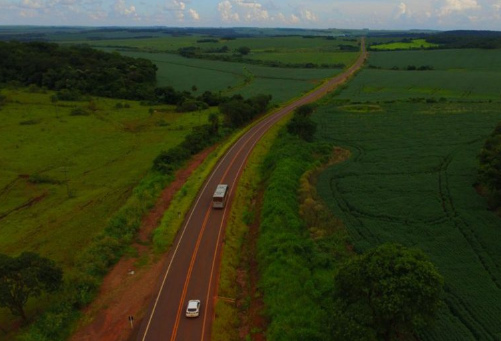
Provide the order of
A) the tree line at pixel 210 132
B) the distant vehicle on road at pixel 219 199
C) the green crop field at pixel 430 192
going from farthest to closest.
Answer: the tree line at pixel 210 132, the distant vehicle on road at pixel 219 199, the green crop field at pixel 430 192

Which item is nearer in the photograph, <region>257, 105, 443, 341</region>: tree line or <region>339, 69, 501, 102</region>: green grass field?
<region>257, 105, 443, 341</region>: tree line

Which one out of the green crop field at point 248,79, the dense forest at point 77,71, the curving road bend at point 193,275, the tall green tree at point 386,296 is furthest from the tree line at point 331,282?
the dense forest at point 77,71

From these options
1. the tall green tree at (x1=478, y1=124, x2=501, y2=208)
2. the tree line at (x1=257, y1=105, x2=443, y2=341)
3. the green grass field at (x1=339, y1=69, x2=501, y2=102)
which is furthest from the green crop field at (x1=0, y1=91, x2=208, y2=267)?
the green grass field at (x1=339, y1=69, x2=501, y2=102)

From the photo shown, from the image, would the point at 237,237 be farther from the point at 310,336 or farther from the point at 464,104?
the point at 464,104

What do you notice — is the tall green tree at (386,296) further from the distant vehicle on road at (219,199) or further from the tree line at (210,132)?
the tree line at (210,132)

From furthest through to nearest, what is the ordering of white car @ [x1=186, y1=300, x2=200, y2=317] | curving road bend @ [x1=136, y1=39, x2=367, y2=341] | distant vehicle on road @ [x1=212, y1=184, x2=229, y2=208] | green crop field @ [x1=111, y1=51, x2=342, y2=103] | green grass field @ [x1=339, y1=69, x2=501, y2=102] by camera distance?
green crop field @ [x1=111, y1=51, x2=342, y2=103] → green grass field @ [x1=339, y1=69, x2=501, y2=102] → distant vehicle on road @ [x1=212, y1=184, x2=229, y2=208] → white car @ [x1=186, y1=300, x2=200, y2=317] → curving road bend @ [x1=136, y1=39, x2=367, y2=341]

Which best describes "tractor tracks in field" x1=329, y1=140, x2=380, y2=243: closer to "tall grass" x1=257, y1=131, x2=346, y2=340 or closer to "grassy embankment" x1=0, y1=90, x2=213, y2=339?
"tall grass" x1=257, y1=131, x2=346, y2=340

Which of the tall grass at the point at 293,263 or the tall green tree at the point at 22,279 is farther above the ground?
the tall green tree at the point at 22,279
